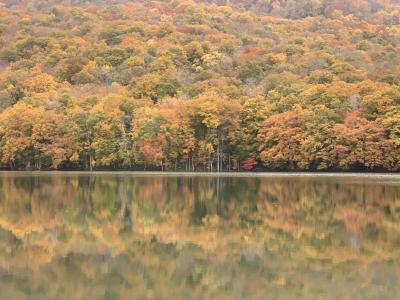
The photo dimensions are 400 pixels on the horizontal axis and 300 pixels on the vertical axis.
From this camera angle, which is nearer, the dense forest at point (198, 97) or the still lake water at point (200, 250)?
the still lake water at point (200, 250)

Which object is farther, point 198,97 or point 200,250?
point 198,97

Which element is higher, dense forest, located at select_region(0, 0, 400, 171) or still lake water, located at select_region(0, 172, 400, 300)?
dense forest, located at select_region(0, 0, 400, 171)

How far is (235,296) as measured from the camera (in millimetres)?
9805

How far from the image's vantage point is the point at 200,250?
533 inches

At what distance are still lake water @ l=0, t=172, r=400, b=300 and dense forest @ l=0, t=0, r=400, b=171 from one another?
3451 cm

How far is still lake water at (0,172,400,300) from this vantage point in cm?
1022

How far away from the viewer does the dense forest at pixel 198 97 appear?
57.8 meters

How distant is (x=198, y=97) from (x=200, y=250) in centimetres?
5602

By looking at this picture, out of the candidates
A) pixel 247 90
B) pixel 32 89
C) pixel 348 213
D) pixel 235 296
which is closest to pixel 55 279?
pixel 235 296

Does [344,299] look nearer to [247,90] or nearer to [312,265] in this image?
[312,265]

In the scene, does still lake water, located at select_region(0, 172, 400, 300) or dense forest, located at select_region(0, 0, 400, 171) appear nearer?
still lake water, located at select_region(0, 172, 400, 300)

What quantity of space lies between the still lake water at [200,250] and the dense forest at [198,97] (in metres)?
34.5

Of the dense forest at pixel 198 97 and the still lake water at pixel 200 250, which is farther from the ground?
the dense forest at pixel 198 97

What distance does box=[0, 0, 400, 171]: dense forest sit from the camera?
5784 cm
